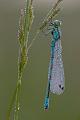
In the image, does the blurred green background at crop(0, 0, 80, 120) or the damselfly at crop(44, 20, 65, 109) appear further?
the blurred green background at crop(0, 0, 80, 120)

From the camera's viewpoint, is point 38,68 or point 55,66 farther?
point 38,68

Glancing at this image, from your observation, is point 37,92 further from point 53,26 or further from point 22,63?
point 22,63

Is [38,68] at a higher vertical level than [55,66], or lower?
higher

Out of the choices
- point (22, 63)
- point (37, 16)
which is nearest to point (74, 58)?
point (37, 16)
